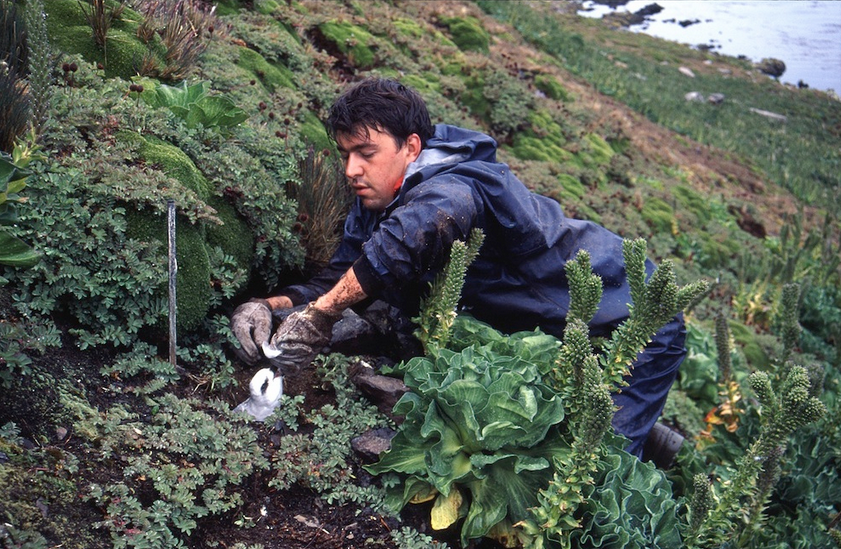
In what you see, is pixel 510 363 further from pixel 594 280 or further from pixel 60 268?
pixel 60 268

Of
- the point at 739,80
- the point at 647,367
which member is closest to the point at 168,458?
the point at 647,367

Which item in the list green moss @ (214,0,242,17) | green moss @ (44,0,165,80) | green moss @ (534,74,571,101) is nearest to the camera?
green moss @ (44,0,165,80)

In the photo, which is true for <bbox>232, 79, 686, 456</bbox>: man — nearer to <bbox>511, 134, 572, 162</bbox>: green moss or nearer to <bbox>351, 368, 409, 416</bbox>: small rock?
<bbox>351, 368, 409, 416</bbox>: small rock

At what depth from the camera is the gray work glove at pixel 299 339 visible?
134 inches

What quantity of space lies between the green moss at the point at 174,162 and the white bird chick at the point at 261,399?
115 centimetres

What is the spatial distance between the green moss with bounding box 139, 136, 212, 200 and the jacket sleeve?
3.68 feet

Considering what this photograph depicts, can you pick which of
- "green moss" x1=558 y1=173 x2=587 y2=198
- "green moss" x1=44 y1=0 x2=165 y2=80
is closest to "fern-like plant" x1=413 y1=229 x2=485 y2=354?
"green moss" x1=44 y1=0 x2=165 y2=80

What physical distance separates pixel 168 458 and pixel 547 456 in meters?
1.66

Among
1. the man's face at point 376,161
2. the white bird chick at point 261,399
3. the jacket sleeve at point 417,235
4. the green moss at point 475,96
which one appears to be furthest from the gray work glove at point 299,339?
the green moss at point 475,96

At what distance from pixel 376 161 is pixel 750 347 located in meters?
6.35

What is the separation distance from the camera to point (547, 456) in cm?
297

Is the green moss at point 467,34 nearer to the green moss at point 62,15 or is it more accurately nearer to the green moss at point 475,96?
the green moss at point 475,96

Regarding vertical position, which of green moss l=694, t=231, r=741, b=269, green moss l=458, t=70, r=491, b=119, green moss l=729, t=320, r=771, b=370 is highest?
green moss l=458, t=70, r=491, b=119

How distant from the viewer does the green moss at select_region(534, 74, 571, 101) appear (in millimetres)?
13086
